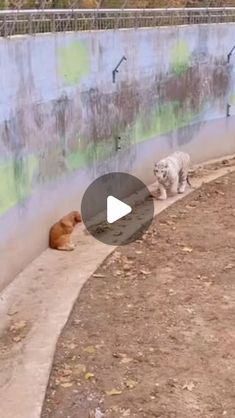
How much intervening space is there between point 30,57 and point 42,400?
4238 mm

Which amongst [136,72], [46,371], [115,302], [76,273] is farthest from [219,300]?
[136,72]

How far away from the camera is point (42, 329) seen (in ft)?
21.4

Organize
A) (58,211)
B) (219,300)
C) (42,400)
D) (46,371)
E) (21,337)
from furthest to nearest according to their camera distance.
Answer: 1. (58,211)
2. (219,300)
3. (21,337)
4. (46,371)
5. (42,400)

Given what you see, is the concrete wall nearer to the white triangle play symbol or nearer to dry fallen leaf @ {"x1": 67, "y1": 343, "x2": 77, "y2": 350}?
the white triangle play symbol

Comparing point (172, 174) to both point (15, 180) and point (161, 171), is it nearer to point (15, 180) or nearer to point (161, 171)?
point (161, 171)

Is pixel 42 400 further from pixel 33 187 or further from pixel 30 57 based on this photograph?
pixel 30 57

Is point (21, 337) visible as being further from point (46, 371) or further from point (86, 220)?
point (86, 220)

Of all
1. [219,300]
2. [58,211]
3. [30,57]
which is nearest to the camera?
[219,300]

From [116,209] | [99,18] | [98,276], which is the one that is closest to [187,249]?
[98,276]

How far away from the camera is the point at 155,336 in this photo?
6461 millimetres

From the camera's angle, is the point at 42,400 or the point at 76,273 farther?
the point at 76,273

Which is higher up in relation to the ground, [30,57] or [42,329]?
[30,57]

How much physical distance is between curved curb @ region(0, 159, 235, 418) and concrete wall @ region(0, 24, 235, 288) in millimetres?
256

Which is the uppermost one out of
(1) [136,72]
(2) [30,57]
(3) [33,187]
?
(2) [30,57]
